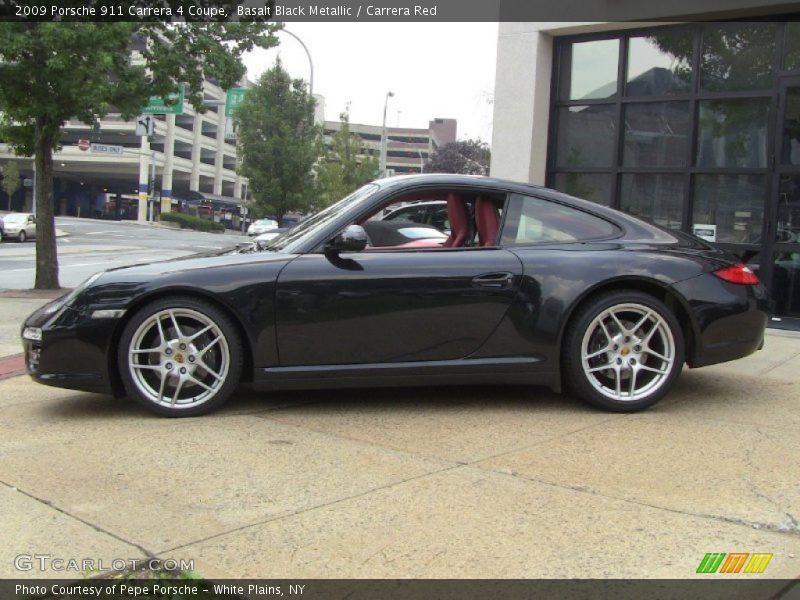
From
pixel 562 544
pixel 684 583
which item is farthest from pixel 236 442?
pixel 684 583

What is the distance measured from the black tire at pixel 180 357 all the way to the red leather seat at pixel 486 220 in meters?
1.58

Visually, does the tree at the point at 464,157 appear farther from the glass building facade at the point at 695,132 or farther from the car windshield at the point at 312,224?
the car windshield at the point at 312,224

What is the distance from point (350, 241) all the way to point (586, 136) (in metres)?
6.59

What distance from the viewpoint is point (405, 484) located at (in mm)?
3316

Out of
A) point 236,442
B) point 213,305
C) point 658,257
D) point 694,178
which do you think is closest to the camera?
point 236,442

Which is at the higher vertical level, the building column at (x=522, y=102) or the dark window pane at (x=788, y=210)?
the building column at (x=522, y=102)

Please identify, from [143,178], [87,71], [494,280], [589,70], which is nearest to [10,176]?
[143,178]

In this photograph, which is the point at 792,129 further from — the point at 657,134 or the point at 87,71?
the point at 87,71

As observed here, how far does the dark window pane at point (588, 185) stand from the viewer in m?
9.89

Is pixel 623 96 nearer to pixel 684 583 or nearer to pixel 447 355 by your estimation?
pixel 447 355

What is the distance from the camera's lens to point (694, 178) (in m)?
9.23

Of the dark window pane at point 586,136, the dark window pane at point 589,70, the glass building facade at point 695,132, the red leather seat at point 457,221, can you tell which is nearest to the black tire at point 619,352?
the red leather seat at point 457,221

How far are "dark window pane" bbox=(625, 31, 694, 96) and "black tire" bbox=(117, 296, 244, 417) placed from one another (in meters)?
7.04

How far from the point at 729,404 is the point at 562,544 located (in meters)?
2.55
